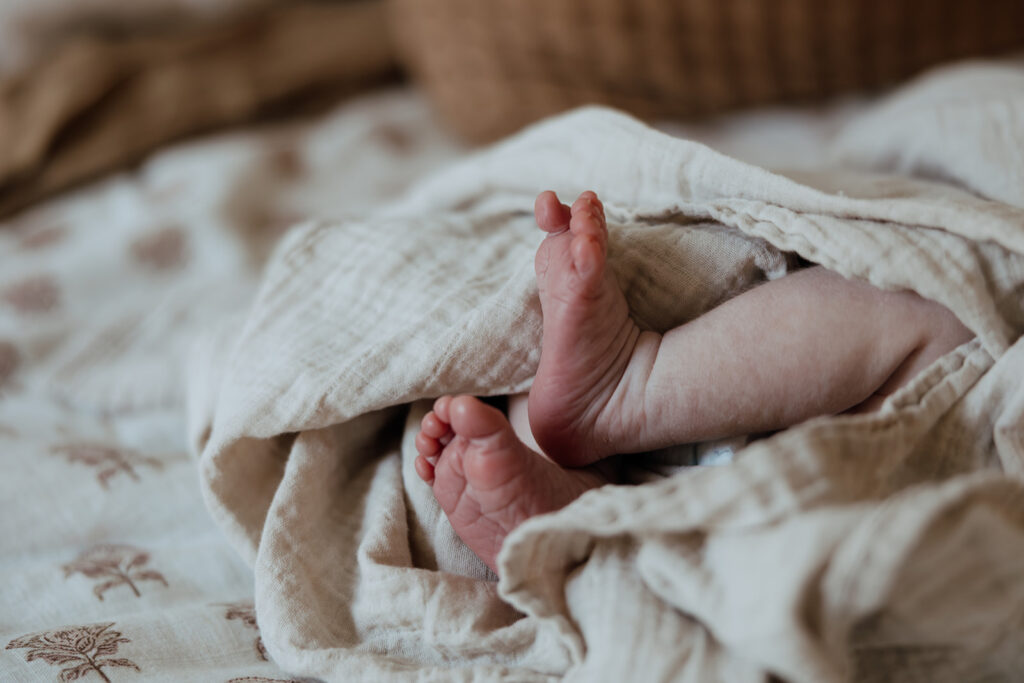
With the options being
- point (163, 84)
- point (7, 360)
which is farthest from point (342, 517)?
point (163, 84)

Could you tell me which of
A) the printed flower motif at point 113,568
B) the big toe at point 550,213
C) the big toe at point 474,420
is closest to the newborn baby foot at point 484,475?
the big toe at point 474,420

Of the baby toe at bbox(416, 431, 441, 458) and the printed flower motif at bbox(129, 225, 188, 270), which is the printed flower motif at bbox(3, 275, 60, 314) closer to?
the printed flower motif at bbox(129, 225, 188, 270)

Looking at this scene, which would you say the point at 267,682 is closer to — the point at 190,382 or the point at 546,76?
the point at 190,382

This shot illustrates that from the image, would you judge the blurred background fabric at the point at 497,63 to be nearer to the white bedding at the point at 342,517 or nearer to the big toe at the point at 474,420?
the white bedding at the point at 342,517

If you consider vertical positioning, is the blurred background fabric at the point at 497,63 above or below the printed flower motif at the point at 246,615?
above

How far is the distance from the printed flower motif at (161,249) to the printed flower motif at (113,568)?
42 centimetres

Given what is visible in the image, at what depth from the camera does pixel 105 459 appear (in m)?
0.75

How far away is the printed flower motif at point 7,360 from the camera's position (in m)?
0.88

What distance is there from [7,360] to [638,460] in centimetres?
66

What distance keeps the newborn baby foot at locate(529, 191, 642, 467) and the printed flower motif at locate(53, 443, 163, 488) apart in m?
0.38

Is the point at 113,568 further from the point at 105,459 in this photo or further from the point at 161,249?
the point at 161,249

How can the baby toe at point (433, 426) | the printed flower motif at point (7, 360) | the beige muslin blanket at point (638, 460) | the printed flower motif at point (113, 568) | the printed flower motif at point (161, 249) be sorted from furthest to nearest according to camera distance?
the printed flower motif at point (161, 249)
the printed flower motif at point (7, 360)
the printed flower motif at point (113, 568)
the baby toe at point (433, 426)
the beige muslin blanket at point (638, 460)

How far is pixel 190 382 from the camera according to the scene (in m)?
0.74

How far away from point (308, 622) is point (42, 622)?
0.69ft
